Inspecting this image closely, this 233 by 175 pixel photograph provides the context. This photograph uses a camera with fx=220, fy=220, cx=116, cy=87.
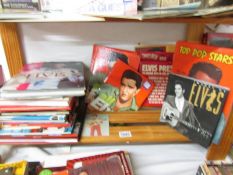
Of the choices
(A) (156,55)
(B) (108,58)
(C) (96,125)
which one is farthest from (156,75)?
(C) (96,125)

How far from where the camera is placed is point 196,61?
0.69m

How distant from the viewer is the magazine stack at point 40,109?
2.09 ft

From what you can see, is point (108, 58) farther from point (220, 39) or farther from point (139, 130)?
point (220, 39)

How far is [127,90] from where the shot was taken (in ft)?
2.77

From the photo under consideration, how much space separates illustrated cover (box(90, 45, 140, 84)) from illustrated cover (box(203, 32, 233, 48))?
270 mm

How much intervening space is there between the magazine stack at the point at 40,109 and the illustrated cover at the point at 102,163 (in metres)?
0.08

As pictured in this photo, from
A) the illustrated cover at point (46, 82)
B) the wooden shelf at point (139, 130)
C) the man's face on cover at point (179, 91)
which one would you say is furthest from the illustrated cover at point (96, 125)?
the man's face on cover at point (179, 91)

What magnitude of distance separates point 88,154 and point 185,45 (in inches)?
18.3

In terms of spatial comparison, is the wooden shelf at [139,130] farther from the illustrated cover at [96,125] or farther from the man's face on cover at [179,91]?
the man's face on cover at [179,91]

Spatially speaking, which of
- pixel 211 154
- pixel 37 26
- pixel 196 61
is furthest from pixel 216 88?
pixel 37 26

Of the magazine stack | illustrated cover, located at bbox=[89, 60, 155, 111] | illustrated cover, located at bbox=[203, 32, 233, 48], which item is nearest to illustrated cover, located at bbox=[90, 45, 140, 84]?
illustrated cover, located at bbox=[89, 60, 155, 111]

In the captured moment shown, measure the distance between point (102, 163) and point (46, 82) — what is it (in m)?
0.30

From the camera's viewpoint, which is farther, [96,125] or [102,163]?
[96,125]

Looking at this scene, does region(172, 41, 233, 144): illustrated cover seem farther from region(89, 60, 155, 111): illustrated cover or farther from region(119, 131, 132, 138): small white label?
region(119, 131, 132, 138): small white label
